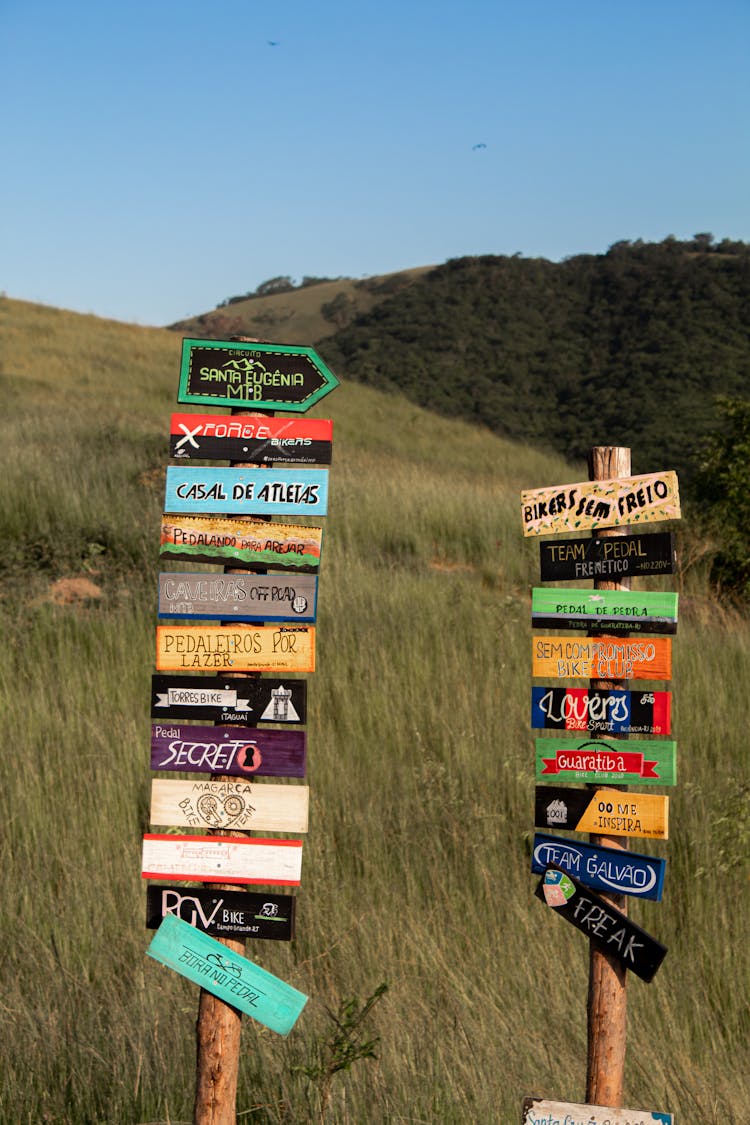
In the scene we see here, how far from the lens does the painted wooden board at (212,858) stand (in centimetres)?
250

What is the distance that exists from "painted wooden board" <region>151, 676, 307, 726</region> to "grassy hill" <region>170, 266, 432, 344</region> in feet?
172

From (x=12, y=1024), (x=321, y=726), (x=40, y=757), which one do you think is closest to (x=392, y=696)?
(x=321, y=726)

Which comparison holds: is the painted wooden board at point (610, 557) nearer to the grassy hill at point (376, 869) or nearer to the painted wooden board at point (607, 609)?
the painted wooden board at point (607, 609)

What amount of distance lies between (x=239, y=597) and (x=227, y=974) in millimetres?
938

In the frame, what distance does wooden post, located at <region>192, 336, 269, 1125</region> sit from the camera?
2475 mm

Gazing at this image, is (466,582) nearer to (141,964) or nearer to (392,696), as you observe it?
(392,696)

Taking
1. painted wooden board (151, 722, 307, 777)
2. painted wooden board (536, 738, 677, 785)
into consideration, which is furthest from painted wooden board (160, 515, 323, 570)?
painted wooden board (536, 738, 677, 785)

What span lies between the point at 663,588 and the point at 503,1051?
617cm

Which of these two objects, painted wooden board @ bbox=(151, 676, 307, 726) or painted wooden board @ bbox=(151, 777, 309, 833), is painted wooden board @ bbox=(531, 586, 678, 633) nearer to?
painted wooden board @ bbox=(151, 676, 307, 726)

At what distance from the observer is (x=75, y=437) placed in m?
13.3

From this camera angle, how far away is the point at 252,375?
2.62m

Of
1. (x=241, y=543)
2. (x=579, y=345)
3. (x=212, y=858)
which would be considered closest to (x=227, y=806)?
(x=212, y=858)

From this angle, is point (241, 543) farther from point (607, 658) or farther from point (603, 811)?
point (603, 811)

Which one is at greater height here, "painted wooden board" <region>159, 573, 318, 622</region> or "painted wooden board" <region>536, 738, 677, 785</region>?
"painted wooden board" <region>159, 573, 318, 622</region>
